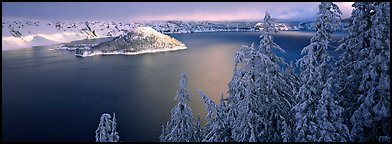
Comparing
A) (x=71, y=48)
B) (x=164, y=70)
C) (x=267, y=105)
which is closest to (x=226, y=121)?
(x=267, y=105)

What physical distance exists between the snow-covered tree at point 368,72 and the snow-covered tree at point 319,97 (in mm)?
1656

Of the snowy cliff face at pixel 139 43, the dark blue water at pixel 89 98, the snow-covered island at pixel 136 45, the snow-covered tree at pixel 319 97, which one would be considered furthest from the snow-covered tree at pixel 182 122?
the snowy cliff face at pixel 139 43

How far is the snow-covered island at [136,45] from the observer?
481ft

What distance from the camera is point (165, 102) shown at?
5341cm

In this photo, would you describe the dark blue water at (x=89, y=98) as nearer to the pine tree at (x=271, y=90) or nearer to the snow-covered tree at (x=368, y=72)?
the pine tree at (x=271, y=90)

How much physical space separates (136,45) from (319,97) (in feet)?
517

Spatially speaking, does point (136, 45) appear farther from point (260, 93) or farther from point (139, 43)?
point (260, 93)

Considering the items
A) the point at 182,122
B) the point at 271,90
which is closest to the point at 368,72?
the point at 271,90

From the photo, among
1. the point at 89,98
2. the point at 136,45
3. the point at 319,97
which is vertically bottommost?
the point at 89,98

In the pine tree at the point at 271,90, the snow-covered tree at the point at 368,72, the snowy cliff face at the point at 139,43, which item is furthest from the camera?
the snowy cliff face at the point at 139,43

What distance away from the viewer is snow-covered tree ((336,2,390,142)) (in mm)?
11672

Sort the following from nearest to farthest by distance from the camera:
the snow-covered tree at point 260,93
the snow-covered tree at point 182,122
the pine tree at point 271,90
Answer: the snow-covered tree at point 260,93 < the pine tree at point 271,90 < the snow-covered tree at point 182,122

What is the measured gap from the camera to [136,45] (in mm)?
162875

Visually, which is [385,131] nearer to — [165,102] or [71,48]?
[165,102]
